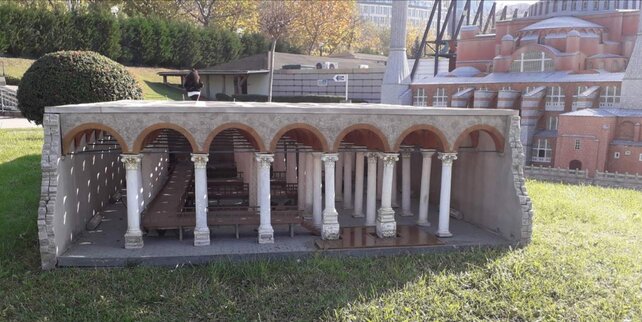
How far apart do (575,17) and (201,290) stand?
137ft

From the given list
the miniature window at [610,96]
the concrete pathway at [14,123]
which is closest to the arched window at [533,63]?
the miniature window at [610,96]

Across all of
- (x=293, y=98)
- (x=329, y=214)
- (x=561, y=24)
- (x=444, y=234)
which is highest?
(x=561, y=24)

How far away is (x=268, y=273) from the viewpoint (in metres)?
11.6

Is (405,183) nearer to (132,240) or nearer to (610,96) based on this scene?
(132,240)

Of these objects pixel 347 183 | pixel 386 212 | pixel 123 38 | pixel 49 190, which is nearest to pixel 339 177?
pixel 347 183

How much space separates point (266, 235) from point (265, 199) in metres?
1.00

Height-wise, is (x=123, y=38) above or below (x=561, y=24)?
below

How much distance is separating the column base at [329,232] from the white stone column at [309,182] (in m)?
2.11

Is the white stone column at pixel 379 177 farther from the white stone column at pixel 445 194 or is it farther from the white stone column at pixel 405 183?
the white stone column at pixel 445 194

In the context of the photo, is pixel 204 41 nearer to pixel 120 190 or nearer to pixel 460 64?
pixel 460 64

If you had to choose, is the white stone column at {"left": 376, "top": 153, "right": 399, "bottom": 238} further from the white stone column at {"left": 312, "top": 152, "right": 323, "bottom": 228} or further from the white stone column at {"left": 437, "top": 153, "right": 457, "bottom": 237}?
the white stone column at {"left": 312, "top": 152, "right": 323, "bottom": 228}

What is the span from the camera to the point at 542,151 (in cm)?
3434

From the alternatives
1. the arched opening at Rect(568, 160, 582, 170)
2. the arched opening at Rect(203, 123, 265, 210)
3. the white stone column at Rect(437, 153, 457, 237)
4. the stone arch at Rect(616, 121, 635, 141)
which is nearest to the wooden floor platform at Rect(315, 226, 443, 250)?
the white stone column at Rect(437, 153, 457, 237)

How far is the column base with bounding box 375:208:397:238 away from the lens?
14172 mm
